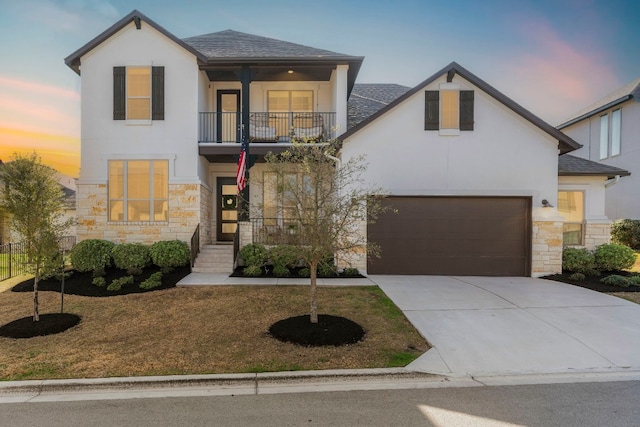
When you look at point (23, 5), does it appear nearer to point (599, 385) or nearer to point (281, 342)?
point (281, 342)

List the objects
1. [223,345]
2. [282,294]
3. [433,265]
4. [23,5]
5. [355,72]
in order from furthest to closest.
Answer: [355,72]
[23,5]
[433,265]
[282,294]
[223,345]

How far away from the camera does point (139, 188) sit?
485 inches

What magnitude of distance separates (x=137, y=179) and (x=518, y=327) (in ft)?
41.1

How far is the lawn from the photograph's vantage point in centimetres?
496

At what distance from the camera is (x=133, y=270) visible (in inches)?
416

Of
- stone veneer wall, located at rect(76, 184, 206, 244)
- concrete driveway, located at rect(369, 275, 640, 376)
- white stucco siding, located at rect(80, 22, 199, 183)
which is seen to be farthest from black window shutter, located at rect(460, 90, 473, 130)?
stone veneer wall, located at rect(76, 184, 206, 244)

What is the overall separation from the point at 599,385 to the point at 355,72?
1213 centimetres

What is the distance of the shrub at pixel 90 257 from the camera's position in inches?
420

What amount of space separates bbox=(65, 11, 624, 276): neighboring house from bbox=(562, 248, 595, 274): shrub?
47 cm

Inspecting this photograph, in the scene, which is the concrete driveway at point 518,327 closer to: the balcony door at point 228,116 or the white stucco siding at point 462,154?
the white stucco siding at point 462,154

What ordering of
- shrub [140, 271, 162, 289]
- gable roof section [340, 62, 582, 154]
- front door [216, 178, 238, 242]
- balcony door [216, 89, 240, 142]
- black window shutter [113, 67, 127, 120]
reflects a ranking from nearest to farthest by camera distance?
shrub [140, 271, 162, 289] → gable roof section [340, 62, 582, 154] → black window shutter [113, 67, 127, 120] → balcony door [216, 89, 240, 142] → front door [216, 178, 238, 242]

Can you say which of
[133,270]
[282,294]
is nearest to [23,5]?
[133,270]

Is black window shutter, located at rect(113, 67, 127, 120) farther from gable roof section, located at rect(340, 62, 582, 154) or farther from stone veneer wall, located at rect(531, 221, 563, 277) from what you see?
stone veneer wall, located at rect(531, 221, 563, 277)

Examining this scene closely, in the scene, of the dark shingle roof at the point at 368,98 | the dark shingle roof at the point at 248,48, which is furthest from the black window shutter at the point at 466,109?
the dark shingle roof at the point at 248,48
